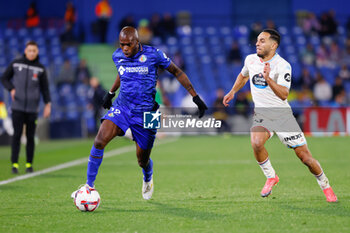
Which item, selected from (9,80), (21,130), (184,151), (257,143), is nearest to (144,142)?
(257,143)

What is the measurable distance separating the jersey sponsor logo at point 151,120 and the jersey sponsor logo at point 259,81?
1.19m

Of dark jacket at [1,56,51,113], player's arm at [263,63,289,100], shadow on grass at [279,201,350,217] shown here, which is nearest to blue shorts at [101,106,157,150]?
player's arm at [263,63,289,100]

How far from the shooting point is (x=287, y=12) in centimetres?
3198

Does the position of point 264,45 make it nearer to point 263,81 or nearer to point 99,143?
point 263,81

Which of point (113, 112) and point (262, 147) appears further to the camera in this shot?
point (262, 147)

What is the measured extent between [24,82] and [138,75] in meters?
4.57

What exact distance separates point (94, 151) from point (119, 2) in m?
25.4

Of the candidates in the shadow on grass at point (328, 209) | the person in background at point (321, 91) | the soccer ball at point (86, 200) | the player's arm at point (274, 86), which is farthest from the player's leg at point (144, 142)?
the person in background at point (321, 91)

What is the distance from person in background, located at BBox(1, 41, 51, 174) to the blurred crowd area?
1150 centimetres

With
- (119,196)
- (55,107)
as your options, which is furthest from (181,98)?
(119,196)

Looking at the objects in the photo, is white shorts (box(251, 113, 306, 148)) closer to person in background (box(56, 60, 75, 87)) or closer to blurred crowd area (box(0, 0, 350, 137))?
blurred crowd area (box(0, 0, 350, 137))

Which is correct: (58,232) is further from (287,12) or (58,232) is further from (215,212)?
(287,12)

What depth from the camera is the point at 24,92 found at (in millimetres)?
11109

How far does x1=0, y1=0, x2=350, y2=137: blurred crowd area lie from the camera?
964 inches
